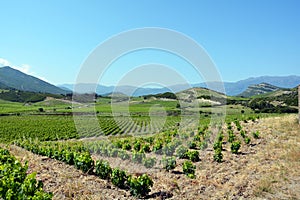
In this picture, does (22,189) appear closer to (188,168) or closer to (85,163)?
(85,163)

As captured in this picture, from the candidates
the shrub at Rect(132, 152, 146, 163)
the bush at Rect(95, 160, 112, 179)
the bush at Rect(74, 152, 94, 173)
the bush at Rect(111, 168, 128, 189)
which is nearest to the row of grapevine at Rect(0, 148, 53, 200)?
the bush at Rect(111, 168, 128, 189)

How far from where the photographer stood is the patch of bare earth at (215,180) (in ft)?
29.2

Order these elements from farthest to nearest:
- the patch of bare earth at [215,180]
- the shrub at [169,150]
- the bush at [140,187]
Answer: the shrub at [169,150], the bush at [140,187], the patch of bare earth at [215,180]

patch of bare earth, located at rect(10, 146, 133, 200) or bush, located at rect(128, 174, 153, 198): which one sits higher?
bush, located at rect(128, 174, 153, 198)

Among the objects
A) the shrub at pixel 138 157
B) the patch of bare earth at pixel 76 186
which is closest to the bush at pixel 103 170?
the patch of bare earth at pixel 76 186

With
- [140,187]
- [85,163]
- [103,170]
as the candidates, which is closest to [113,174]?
[103,170]

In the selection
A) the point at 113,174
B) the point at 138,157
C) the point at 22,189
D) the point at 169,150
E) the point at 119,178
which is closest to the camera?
the point at 22,189

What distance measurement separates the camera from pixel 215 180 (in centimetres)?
1042

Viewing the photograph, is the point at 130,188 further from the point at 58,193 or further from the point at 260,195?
the point at 260,195

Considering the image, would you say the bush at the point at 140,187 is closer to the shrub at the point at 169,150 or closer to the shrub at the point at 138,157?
the shrub at the point at 138,157

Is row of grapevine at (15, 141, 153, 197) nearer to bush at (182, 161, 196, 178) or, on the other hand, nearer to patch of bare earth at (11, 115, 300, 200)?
patch of bare earth at (11, 115, 300, 200)

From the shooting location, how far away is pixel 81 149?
22.1m

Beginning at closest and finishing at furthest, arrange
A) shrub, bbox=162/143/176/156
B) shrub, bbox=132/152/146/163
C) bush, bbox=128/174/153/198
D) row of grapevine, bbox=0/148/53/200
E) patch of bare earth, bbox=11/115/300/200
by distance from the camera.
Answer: row of grapevine, bbox=0/148/53/200
patch of bare earth, bbox=11/115/300/200
bush, bbox=128/174/153/198
shrub, bbox=132/152/146/163
shrub, bbox=162/143/176/156

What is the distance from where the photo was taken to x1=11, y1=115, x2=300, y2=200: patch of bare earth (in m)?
8.91
